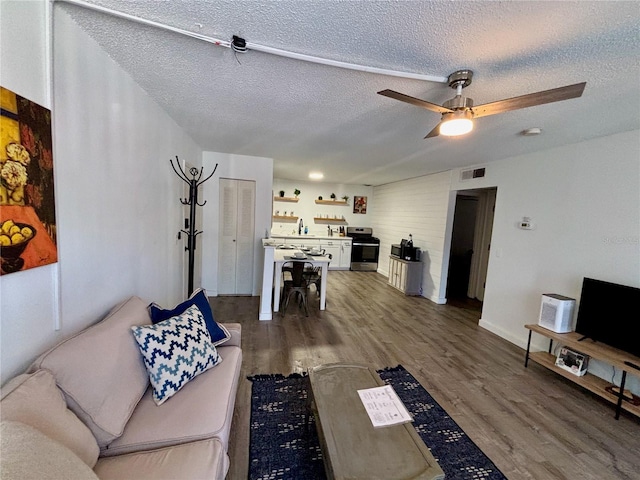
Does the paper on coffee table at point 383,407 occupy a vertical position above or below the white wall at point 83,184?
below

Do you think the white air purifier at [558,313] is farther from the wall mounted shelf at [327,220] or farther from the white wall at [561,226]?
the wall mounted shelf at [327,220]

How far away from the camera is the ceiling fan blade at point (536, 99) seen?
1.45 metres

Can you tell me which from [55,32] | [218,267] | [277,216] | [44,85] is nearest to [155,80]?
[55,32]

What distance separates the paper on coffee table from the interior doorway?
4.06 meters

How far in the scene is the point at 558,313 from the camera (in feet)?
9.09

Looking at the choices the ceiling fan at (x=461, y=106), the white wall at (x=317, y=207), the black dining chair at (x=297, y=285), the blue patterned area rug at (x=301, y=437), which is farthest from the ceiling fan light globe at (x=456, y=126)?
the white wall at (x=317, y=207)

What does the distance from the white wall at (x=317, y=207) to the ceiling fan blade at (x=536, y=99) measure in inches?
235

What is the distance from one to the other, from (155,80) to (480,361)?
415 cm

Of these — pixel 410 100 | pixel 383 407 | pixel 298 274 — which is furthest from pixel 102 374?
pixel 298 274

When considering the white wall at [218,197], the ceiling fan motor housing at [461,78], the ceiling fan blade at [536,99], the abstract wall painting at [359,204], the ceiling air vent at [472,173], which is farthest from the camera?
the abstract wall painting at [359,204]

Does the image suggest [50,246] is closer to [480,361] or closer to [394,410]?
[394,410]

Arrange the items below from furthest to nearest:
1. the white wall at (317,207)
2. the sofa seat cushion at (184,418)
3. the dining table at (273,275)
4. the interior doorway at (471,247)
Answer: the white wall at (317,207) → the interior doorway at (471,247) → the dining table at (273,275) → the sofa seat cushion at (184,418)

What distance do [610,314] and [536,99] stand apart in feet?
7.35

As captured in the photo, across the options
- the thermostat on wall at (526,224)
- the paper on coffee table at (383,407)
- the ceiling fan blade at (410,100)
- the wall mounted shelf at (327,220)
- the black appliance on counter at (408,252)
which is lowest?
the paper on coffee table at (383,407)
